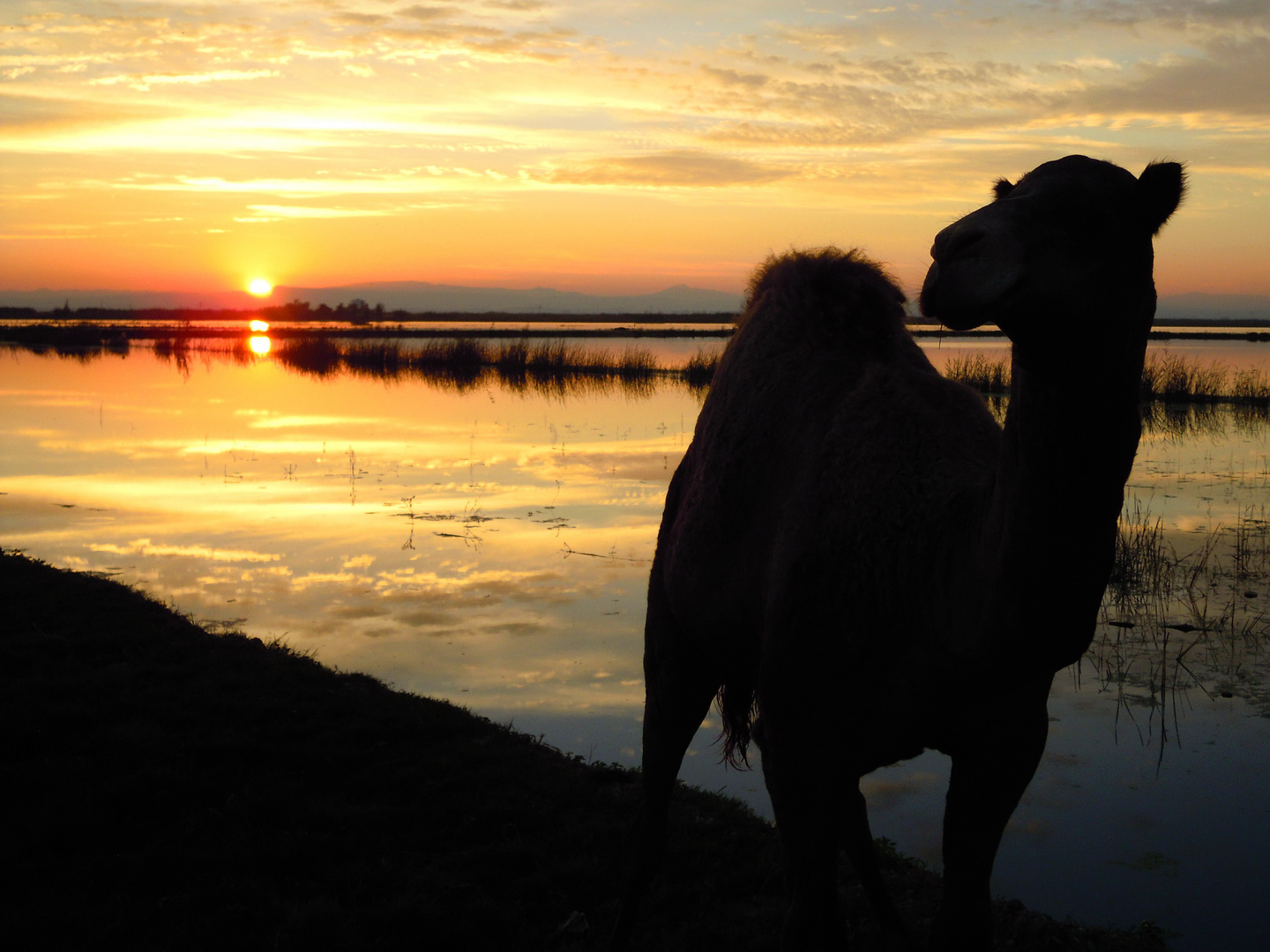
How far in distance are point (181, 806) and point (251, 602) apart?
14.3 feet

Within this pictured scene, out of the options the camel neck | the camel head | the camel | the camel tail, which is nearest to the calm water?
the camel tail

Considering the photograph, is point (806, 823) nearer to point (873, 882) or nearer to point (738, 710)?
point (738, 710)

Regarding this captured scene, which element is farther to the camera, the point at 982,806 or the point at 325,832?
the point at 325,832

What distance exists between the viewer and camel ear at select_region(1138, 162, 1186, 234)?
165cm

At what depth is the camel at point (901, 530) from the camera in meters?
1.65

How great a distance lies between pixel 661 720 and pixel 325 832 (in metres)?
2.10

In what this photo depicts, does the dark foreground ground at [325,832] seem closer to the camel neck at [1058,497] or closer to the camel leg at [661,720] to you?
the camel leg at [661,720]

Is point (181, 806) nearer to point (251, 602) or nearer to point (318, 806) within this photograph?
point (318, 806)

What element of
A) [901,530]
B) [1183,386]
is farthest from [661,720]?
[1183,386]

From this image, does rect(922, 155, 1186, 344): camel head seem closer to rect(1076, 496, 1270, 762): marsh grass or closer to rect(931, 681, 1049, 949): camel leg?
rect(931, 681, 1049, 949): camel leg

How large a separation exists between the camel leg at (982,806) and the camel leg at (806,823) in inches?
11.9

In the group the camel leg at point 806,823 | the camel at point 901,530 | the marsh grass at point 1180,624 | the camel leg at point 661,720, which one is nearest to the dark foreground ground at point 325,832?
the camel leg at point 661,720

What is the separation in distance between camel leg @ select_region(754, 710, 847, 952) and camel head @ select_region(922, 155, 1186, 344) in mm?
1416

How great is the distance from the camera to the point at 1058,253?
5.25 ft
